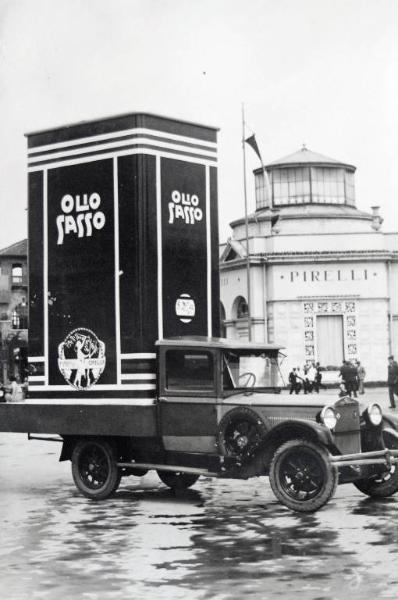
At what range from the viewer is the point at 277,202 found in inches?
2109

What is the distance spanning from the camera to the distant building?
68250 mm

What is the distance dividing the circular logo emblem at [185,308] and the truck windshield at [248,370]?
94 cm

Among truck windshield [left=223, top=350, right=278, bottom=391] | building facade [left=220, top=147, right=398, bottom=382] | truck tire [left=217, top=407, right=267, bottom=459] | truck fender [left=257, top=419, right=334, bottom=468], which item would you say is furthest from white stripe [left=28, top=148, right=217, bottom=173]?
building facade [left=220, top=147, right=398, bottom=382]

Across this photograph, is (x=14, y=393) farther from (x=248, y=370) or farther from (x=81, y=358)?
(x=248, y=370)

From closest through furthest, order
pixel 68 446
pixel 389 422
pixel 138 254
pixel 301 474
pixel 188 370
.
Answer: pixel 301 474, pixel 188 370, pixel 138 254, pixel 389 422, pixel 68 446

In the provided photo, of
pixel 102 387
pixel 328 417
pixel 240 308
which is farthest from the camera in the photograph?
pixel 240 308

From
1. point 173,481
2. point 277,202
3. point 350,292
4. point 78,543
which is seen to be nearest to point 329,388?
point 350,292

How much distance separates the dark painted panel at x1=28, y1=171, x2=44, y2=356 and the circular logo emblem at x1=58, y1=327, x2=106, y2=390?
1.43ft

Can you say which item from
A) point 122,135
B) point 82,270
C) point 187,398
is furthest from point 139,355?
point 122,135

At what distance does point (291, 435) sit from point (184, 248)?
288cm

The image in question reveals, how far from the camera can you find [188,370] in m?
11.5

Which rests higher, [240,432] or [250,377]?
[250,377]

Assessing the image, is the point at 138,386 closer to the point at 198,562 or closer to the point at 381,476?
the point at 381,476

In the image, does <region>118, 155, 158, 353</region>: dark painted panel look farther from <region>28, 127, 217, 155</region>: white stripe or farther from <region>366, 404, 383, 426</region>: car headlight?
<region>366, 404, 383, 426</region>: car headlight
